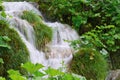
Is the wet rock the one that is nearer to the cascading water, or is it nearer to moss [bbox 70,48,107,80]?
moss [bbox 70,48,107,80]

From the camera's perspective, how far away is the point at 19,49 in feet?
15.0

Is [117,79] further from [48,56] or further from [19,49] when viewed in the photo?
[19,49]

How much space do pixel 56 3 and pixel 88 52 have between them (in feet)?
8.85

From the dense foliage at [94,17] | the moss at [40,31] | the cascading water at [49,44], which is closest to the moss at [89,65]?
the cascading water at [49,44]

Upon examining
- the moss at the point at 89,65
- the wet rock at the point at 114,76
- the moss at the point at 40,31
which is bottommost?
the wet rock at the point at 114,76

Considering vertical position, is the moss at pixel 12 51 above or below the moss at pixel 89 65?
above

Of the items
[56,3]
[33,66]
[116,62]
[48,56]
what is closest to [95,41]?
[116,62]

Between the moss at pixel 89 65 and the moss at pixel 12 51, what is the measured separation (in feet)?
3.12

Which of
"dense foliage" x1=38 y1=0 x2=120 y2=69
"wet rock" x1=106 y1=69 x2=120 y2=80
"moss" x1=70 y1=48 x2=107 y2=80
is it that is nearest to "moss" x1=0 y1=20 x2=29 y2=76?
"moss" x1=70 y1=48 x2=107 y2=80

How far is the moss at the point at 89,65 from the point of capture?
16.6 ft

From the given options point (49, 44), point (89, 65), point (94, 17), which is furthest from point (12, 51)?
point (94, 17)

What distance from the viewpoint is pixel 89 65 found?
511 centimetres

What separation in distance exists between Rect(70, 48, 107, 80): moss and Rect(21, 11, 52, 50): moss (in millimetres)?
896

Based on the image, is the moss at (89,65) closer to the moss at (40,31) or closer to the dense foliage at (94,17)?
the moss at (40,31)
